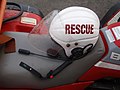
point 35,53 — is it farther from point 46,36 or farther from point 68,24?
point 68,24

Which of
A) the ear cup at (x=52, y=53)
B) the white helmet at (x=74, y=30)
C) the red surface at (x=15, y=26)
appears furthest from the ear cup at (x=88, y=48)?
the red surface at (x=15, y=26)

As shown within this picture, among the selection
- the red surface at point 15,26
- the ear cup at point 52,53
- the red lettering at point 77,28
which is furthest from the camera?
the red surface at point 15,26

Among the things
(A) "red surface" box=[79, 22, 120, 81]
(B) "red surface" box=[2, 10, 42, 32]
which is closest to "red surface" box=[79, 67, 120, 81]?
(A) "red surface" box=[79, 22, 120, 81]

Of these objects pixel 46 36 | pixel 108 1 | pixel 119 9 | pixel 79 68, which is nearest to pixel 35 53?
pixel 46 36

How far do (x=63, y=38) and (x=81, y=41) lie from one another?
8cm

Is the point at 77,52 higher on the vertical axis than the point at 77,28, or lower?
lower

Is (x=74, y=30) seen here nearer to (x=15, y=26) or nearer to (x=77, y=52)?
(x=77, y=52)

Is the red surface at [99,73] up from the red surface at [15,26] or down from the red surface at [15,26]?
down

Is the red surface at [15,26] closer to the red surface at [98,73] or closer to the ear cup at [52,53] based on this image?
the ear cup at [52,53]

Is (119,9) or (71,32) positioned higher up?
(119,9)

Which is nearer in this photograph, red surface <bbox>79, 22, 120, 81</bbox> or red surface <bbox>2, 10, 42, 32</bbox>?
red surface <bbox>79, 22, 120, 81</bbox>

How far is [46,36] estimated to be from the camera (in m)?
1.51

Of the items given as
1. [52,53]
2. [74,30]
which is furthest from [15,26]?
[74,30]

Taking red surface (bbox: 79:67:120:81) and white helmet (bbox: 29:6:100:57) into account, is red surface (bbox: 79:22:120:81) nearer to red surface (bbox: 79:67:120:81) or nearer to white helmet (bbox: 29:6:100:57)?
red surface (bbox: 79:67:120:81)
